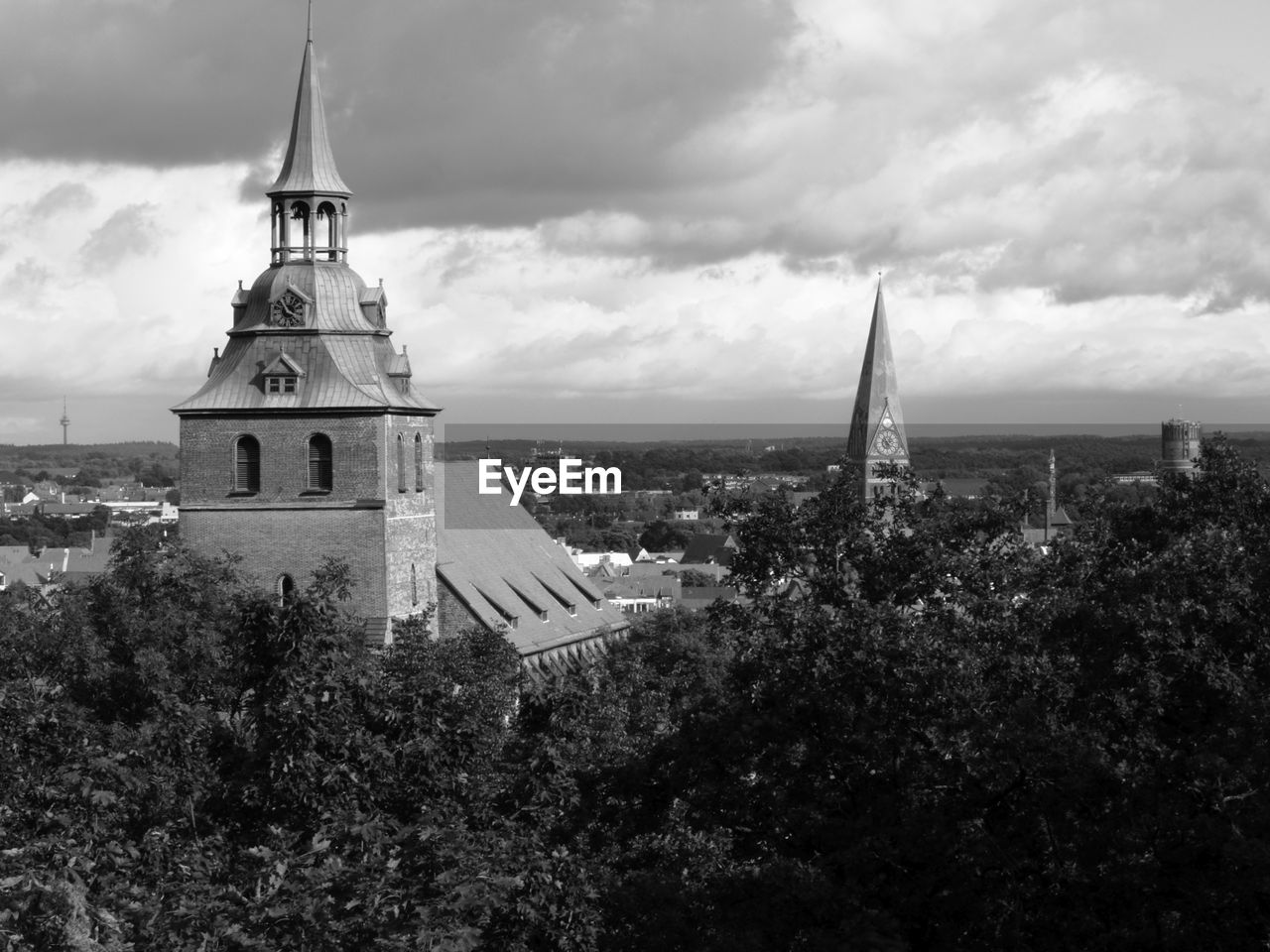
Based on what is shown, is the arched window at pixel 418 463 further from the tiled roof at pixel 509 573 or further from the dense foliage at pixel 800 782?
the dense foliage at pixel 800 782

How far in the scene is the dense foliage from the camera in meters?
19.8

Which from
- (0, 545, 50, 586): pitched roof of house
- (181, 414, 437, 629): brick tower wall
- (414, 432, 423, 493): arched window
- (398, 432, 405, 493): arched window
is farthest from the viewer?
(0, 545, 50, 586): pitched roof of house

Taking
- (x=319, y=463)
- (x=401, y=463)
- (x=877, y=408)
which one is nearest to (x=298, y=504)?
(x=319, y=463)

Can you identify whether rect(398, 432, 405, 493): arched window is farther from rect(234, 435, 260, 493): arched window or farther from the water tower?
the water tower

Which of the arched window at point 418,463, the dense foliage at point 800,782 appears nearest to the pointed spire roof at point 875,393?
the arched window at point 418,463

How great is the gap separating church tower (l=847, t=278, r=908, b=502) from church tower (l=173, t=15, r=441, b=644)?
7144 cm

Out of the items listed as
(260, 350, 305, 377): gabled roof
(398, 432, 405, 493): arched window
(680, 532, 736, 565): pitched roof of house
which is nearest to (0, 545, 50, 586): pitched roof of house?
(680, 532, 736, 565): pitched roof of house

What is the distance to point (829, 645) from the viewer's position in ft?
75.5

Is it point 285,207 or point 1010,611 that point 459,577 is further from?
point 1010,611

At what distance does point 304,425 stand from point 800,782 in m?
27.0

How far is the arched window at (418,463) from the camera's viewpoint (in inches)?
1988

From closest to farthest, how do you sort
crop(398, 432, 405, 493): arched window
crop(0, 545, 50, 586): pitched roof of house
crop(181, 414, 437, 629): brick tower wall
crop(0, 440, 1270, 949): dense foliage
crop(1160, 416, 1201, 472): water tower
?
crop(0, 440, 1270, 949): dense foliage
crop(181, 414, 437, 629): brick tower wall
crop(398, 432, 405, 493): arched window
crop(0, 545, 50, 586): pitched roof of house
crop(1160, 416, 1201, 472): water tower

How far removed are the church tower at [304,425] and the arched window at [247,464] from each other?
1.3 inches

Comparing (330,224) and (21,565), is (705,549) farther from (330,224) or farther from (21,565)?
(330,224)
